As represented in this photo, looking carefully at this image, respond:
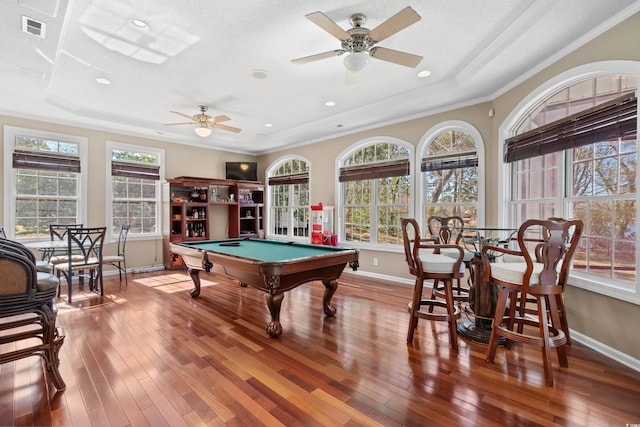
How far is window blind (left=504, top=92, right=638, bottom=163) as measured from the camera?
97.8 inches

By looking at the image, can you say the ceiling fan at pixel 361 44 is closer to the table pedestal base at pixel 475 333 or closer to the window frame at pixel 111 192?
the table pedestal base at pixel 475 333

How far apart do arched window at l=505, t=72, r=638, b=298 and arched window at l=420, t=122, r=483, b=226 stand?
886 mm

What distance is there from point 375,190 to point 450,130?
1.64 meters

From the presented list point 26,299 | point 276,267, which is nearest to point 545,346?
point 276,267

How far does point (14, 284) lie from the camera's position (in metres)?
1.92

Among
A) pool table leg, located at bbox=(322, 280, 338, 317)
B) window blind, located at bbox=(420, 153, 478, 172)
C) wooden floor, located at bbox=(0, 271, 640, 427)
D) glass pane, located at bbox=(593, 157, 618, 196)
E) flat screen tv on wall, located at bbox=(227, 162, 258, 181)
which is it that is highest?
flat screen tv on wall, located at bbox=(227, 162, 258, 181)

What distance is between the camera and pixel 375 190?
5.68 metres

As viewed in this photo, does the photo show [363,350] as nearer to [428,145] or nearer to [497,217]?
[497,217]

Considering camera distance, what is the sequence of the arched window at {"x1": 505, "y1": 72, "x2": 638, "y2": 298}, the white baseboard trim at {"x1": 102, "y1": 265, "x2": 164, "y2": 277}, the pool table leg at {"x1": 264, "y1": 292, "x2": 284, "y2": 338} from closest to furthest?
the arched window at {"x1": 505, "y1": 72, "x2": 638, "y2": 298}
the pool table leg at {"x1": 264, "y1": 292, "x2": 284, "y2": 338}
the white baseboard trim at {"x1": 102, "y1": 265, "x2": 164, "y2": 277}

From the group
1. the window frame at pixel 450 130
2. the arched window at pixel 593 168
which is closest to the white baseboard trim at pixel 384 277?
the window frame at pixel 450 130

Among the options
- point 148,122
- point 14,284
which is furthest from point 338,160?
point 14,284

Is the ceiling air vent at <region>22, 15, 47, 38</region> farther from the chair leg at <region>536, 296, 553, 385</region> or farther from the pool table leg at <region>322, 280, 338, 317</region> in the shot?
the chair leg at <region>536, 296, 553, 385</region>

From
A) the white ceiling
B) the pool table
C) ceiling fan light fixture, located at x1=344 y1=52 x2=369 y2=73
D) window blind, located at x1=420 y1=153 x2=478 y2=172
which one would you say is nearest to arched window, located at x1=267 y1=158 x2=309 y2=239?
the white ceiling

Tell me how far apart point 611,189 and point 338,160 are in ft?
14.0
